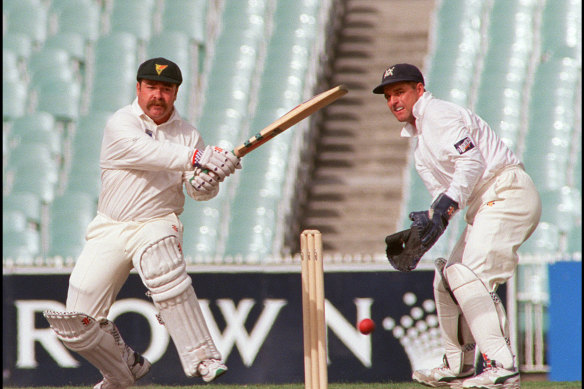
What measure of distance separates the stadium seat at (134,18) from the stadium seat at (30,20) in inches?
33.1

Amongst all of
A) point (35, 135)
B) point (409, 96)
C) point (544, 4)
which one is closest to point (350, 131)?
point (544, 4)

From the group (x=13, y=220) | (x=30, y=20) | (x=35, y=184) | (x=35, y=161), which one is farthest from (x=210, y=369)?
(x=30, y=20)

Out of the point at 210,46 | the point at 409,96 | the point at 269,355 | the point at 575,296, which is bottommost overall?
the point at 269,355

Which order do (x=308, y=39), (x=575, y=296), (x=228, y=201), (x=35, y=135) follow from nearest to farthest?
(x=575, y=296) → (x=228, y=201) → (x=35, y=135) → (x=308, y=39)

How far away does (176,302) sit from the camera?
13.8 ft

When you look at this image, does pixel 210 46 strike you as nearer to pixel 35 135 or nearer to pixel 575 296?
pixel 35 135

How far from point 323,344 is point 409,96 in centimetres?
121

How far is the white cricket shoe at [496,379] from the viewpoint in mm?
4008

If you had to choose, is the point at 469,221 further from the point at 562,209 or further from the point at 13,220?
the point at 13,220

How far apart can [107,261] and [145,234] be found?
0.70 ft

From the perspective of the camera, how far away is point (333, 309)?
6.21 metres

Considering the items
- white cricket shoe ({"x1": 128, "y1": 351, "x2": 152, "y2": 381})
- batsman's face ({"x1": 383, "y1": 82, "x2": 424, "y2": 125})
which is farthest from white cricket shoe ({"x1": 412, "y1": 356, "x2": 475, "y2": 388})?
white cricket shoe ({"x1": 128, "y1": 351, "x2": 152, "y2": 381})

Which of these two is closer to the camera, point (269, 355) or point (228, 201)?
point (269, 355)

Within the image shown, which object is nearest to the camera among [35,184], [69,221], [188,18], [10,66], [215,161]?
[215,161]
